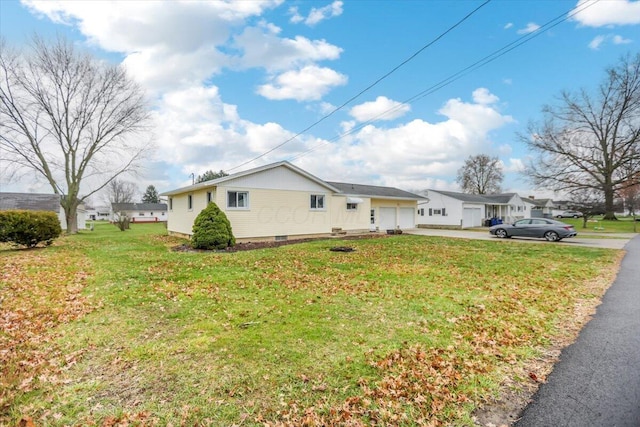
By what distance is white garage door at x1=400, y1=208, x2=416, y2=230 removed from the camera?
1063 inches

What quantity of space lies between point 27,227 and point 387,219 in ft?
71.5

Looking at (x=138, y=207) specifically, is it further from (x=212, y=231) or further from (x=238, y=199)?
(x=212, y=231)

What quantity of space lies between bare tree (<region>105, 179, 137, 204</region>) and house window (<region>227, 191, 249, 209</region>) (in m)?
55.7

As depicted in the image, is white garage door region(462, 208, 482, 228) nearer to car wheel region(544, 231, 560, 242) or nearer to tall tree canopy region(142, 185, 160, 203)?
car wheel region(544, 231, 560, 242)

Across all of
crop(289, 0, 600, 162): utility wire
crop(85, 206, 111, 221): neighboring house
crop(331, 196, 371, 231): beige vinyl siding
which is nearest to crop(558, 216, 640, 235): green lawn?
crop(331, 196, 371, 231): beige vinyl siding

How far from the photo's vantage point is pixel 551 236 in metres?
18.7

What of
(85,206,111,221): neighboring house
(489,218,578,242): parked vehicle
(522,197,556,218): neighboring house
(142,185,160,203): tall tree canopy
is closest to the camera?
(489,218,578,242): parked vehicle

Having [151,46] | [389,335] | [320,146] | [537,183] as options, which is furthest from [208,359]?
[537,183]

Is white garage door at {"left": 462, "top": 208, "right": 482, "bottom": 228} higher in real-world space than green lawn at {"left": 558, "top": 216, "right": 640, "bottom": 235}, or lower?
higher

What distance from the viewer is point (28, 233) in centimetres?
1208

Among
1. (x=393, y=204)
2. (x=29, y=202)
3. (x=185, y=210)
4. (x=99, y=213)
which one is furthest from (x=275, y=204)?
(x=99, y=213)

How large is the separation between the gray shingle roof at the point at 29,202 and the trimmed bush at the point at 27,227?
23672 millimetres

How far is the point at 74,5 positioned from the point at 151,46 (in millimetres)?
2931

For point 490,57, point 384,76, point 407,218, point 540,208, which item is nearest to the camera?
point 490,57
